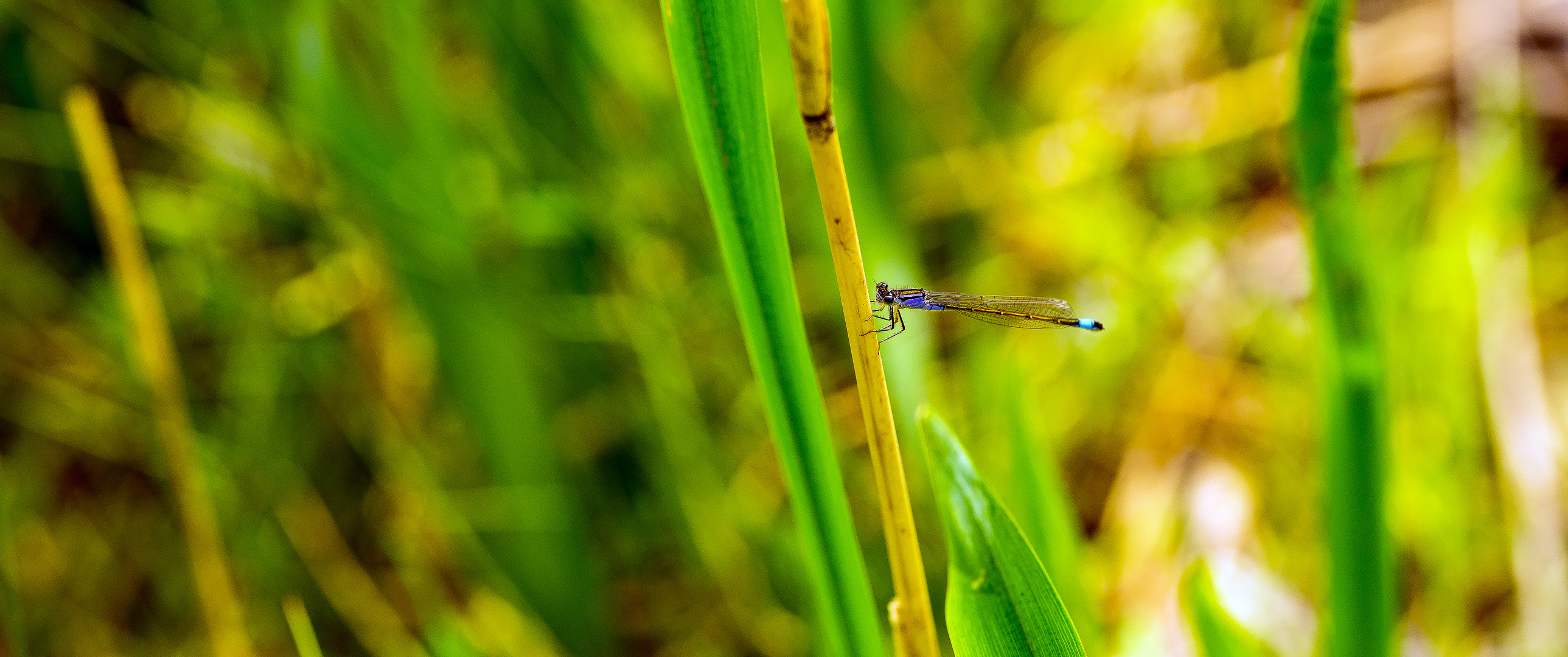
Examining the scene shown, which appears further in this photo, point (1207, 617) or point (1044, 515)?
point (1044, 515)

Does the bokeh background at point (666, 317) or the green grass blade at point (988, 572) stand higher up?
the bokeh background at point (666, 317)

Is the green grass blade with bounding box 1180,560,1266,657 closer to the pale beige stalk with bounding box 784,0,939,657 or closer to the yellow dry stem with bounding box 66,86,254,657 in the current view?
the pale beige stalk with bounding box 784,0,939,657

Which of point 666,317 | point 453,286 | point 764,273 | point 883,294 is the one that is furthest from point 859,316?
point 666,317

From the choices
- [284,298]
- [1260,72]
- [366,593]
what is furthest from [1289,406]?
[284,298]

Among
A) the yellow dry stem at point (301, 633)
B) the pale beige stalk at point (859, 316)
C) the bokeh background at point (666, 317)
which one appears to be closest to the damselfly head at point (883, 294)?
the bokeh background at point (666, 317)

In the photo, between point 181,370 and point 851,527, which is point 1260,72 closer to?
point 851,527

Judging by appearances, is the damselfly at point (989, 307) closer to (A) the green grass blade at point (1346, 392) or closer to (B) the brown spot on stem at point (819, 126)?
(A) the green grass blade at point (1346, 392)

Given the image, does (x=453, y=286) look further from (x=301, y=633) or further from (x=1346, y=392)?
(x=1346, y=392)
